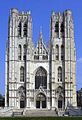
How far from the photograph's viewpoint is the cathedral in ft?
357

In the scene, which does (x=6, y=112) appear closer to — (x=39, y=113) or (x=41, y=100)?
(x=39, y=113)

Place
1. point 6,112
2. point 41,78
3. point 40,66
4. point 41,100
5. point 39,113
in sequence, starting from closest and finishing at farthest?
point 6,112
point 39,113
point 41,100
point 41,78
point 40,66

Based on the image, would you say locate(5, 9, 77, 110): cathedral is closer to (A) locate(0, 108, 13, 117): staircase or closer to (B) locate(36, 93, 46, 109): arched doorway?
(B) locate(36, 93, 46, 109): arched doorway

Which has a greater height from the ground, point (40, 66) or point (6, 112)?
point (40, 66)

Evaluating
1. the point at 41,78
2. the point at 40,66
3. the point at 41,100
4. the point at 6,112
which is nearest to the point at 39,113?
the point at 6,112

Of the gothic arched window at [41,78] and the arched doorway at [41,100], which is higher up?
the gothic arched window at [41,78]

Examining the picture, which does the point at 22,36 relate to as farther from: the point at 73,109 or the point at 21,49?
the point at 73,109

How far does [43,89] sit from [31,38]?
11.4 metres

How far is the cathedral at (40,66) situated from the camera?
4284 inches

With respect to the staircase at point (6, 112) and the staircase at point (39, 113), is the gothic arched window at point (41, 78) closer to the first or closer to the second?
the staircase at point (39, 113)

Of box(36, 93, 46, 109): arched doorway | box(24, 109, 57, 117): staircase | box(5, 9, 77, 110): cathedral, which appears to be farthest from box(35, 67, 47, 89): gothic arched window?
box(24, 109, 57, 117): staircase

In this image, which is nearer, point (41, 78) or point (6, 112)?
point (6, 112)

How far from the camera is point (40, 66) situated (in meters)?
111

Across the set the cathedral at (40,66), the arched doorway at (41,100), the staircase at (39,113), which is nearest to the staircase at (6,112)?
the staircase at (39,113)
